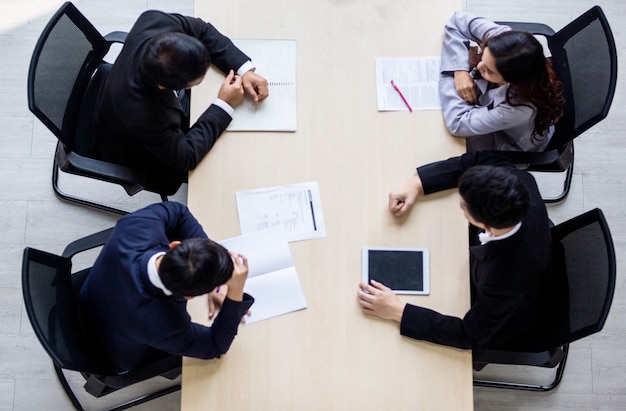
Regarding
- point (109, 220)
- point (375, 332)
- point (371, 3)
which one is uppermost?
point (371, 3)

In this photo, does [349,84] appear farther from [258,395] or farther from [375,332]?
[258,395]

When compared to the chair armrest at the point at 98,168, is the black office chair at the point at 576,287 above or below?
below

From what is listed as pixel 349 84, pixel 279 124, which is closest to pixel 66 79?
pixel 279 124

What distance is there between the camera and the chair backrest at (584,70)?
186 cm

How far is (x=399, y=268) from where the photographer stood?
5.97ft

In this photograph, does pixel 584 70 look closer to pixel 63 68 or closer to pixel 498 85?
pixel 498 85

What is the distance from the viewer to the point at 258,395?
5.60 ft

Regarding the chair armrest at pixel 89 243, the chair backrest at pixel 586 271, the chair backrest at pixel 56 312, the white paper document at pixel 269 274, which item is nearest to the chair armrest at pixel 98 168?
the chair armrest at pixel 89 243

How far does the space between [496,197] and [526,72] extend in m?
0.46

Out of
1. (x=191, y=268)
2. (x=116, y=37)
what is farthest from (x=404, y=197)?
(x=116, y=37)

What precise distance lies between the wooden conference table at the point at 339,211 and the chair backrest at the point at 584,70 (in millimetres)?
396

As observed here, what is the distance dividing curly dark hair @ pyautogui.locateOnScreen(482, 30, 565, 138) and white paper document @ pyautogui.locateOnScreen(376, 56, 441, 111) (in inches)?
7.7

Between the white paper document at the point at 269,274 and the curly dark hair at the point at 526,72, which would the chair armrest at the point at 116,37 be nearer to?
the white paper document at the point at 269,274

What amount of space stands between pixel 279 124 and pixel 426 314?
2.39 ft
